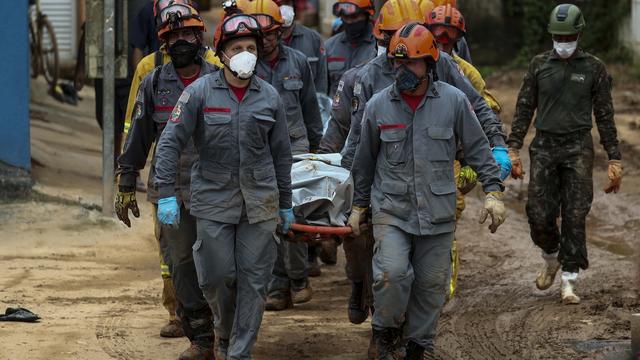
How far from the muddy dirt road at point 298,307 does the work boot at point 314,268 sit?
102 millimetres

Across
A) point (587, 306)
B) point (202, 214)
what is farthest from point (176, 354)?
point (587, 306)

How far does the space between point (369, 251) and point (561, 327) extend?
1696 millimetres

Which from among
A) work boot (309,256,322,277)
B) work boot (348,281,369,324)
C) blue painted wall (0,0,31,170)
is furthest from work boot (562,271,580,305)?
blue painted wall (0,0,31,170)

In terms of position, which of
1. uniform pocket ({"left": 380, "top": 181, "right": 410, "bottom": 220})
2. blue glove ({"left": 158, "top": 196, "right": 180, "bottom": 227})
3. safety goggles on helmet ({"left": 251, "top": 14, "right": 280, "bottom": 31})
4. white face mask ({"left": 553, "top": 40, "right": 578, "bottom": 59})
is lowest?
blue glove ({"left": 158, "top": 196, "right": 180, "bottom": 227})

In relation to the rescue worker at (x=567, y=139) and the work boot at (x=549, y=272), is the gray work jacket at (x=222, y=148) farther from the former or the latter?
the work boot at (x=549, y=272)

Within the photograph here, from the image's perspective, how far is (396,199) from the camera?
7.75 meters

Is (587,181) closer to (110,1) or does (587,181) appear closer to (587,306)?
(587,306)

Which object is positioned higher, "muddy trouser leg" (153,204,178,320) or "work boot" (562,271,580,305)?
"muddy trouser leg" (153,204,178,320)

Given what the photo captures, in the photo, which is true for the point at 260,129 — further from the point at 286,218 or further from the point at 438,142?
the point at 438,142

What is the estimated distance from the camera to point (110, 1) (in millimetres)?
12453

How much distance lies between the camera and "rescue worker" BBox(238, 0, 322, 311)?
9.95 metres

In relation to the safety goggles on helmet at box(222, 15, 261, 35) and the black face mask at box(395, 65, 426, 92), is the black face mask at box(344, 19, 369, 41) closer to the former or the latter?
the black face mask at box(395, 65, 426, 92)

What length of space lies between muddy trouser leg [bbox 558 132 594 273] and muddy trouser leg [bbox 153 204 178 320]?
10.4 ft

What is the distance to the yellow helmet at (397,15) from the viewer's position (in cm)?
880
